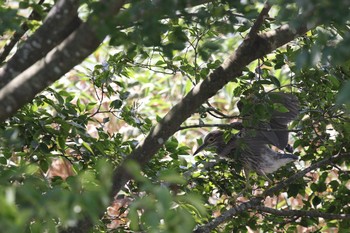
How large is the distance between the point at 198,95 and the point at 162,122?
0.18 m

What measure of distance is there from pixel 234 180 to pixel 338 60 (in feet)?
7.85

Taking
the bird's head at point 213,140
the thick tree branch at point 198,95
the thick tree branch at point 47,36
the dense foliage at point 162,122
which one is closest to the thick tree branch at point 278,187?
the dense foliage at point 162,122

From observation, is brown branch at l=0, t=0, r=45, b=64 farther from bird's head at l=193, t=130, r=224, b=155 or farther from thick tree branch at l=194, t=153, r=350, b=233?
bird's head at l=193, t=130, r=224, b=155

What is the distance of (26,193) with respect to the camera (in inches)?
69.4

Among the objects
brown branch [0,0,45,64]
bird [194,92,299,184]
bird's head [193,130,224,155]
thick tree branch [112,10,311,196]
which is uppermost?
bird's head [193,130,224,155]

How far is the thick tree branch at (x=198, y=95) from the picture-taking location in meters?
2.91

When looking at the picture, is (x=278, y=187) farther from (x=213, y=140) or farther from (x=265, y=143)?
(x=265, y=143)

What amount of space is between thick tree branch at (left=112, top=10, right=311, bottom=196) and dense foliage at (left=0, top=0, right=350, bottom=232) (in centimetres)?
4

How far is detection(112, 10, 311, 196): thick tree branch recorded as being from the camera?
291 cm

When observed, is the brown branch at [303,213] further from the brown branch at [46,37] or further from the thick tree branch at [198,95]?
the brown branch at [46,37]

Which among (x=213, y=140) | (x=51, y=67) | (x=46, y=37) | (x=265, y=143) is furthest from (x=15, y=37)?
(x=265, y=143)

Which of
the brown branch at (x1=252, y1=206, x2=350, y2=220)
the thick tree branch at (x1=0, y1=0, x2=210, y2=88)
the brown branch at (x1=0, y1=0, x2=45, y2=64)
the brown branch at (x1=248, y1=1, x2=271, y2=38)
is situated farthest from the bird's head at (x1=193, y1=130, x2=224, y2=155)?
the thick tree branch at (x1=0, y1=0, x2=210, y2=88)

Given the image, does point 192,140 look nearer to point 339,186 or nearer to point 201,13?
point 339,186

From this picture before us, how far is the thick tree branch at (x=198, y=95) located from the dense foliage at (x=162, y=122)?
0.04 metres
